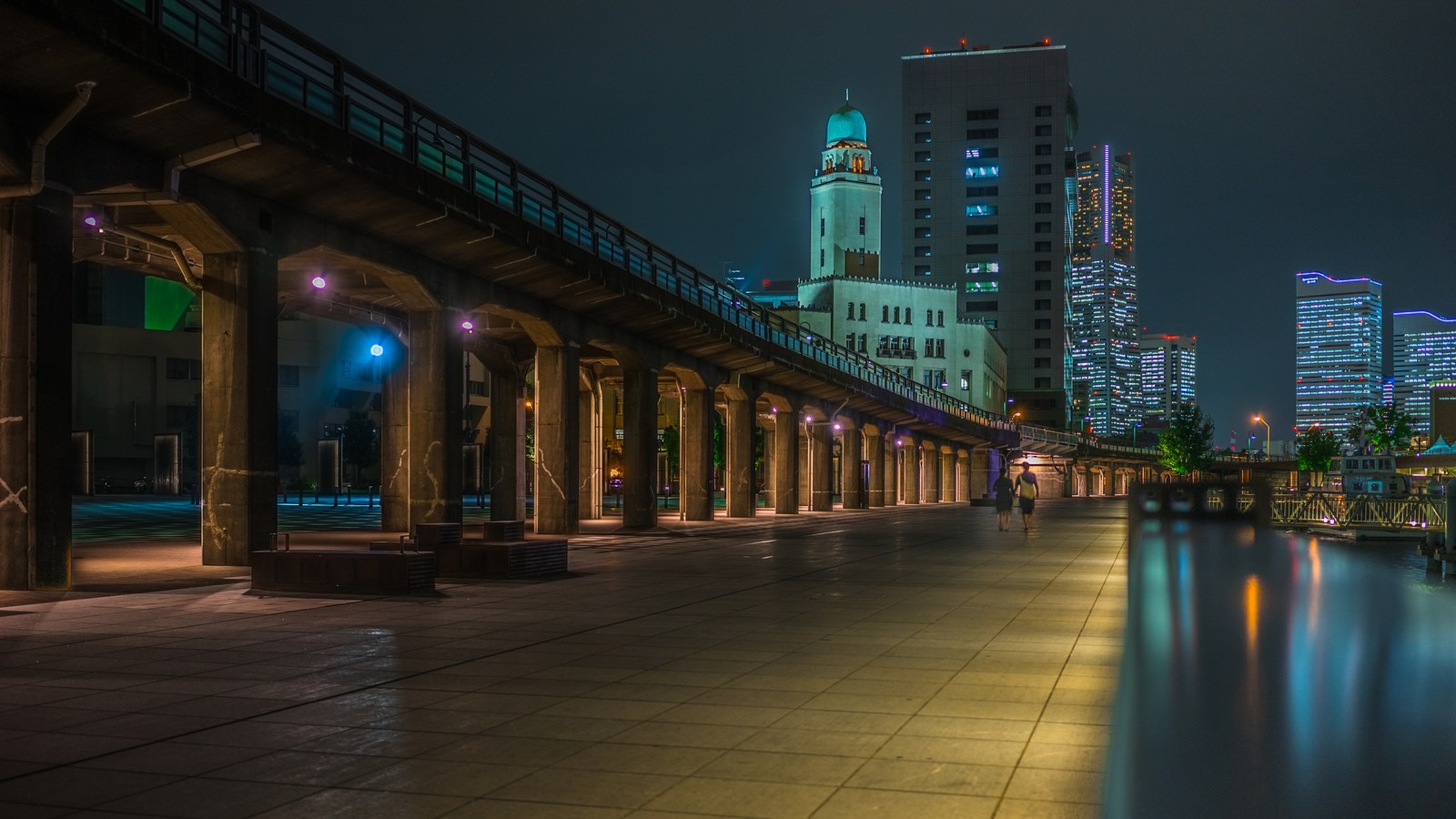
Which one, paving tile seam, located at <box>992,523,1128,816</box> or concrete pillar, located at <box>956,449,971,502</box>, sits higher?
paving tile seam, located at <box>992,523,1128,816</box>

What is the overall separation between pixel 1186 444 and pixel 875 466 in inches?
4439

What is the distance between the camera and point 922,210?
182m

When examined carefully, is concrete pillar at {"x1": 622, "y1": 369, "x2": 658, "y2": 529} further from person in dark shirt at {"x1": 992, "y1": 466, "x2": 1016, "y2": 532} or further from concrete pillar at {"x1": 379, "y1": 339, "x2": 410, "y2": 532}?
person in dark shirt at {"x1": 992, "y1": 466, "x2": 1016, "y2": 532}

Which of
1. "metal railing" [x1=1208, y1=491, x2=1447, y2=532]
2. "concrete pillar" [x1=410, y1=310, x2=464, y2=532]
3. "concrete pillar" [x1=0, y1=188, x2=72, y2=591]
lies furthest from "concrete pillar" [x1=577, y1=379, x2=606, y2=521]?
"concrete pillar" [x1=0, y1=188, x2=72, y2=591]

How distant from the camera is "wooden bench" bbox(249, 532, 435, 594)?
17.3 metres

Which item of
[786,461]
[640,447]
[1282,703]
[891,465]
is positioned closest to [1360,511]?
[640,447]

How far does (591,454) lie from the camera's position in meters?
51.5

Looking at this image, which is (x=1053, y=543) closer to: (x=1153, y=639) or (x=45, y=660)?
(x=1153, y=639)

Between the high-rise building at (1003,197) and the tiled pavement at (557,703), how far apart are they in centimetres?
16412

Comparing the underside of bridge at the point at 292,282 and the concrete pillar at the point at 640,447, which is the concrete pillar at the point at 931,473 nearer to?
the underside of bridge at the point at 292,282

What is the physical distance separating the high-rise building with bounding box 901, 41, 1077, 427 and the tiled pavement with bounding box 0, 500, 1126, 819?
164 metres

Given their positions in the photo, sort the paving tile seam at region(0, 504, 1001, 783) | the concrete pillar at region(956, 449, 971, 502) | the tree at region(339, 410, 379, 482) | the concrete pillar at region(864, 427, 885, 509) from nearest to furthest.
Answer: the paving tile seam at region(0, 504, 1001, 783)
the concrete pillar at region(864, 427, 885, 509)
the tree at region(339, 410, 379, 482)
the concrete pillar at region(956, 449, 971, 502)

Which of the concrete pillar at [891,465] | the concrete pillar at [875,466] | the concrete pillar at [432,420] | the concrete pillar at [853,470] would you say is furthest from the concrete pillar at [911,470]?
the concrete pillar at [432,420]

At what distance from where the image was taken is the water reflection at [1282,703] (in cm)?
661
